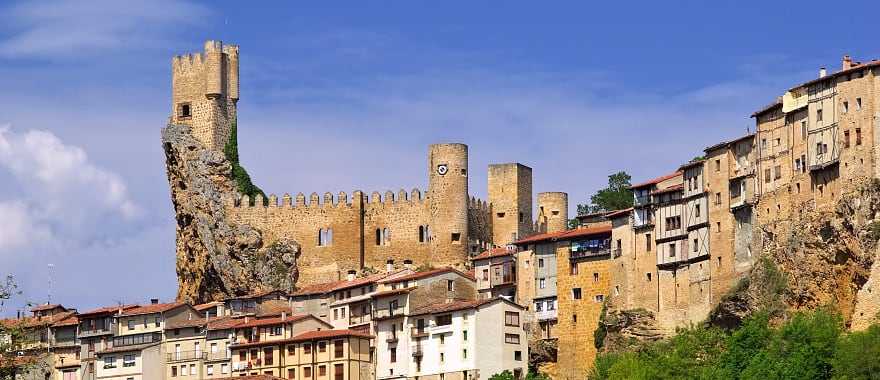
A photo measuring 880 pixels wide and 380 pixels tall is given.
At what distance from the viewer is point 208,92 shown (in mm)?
113562

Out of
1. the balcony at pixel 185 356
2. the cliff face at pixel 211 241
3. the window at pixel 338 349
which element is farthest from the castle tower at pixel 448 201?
the balcony at pixel 185 356

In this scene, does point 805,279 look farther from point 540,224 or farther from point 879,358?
point 540,224

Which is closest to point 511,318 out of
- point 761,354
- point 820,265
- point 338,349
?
point 338,349

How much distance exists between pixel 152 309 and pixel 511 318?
22930 millimetres

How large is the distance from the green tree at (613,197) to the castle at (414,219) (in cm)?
569

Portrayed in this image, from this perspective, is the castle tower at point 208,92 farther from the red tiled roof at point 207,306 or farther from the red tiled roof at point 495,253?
the red tiled roof at point 495,253

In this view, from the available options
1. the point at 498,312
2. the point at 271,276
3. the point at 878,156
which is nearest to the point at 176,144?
the point at 271,276

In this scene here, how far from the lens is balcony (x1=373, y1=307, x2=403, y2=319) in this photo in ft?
317

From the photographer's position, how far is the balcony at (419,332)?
95.1 meters

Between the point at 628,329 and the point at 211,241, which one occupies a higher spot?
the point at 211,241

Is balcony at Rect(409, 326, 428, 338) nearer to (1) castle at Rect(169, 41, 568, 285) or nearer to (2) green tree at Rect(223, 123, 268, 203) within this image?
(1) castle at Rect(169, 41, 568, 285)

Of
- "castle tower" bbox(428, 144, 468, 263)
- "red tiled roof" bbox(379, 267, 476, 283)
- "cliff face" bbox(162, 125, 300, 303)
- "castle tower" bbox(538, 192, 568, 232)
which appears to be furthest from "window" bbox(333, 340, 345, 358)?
"castle tower" bbox(538, 192, 568, 232)

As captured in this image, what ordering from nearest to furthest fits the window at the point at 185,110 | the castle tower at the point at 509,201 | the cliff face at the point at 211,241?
the cliff face at the point at 211,241 < the castle tower at the point at 509,201 < the window at the point at 185,110

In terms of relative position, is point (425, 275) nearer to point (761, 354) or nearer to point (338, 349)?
point (338, 349)
